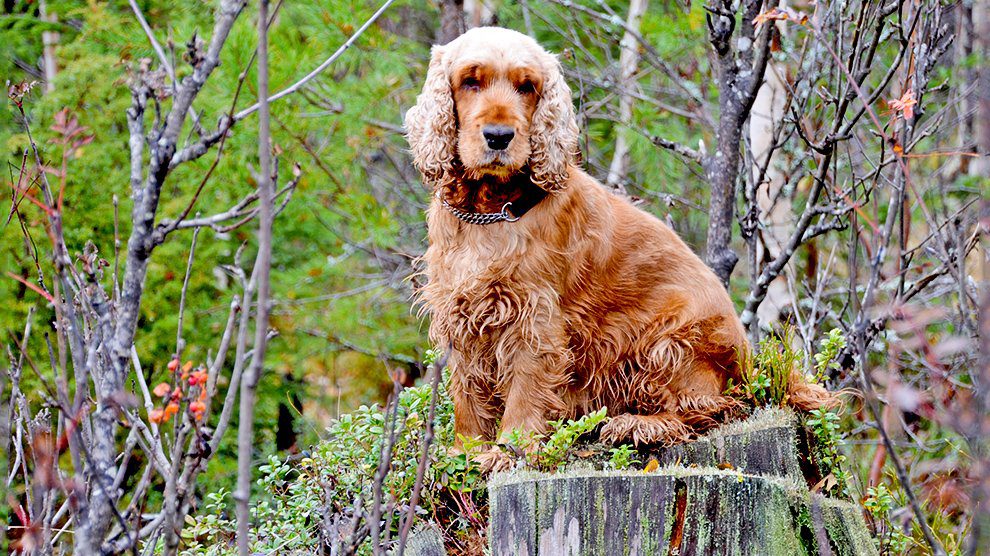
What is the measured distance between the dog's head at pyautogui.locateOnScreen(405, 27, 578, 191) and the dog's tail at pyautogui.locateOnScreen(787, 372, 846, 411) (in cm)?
133

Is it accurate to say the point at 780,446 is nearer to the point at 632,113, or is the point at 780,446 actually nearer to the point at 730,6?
the point at 730,6

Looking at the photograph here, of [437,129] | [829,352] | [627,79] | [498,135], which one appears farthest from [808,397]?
[627,79]

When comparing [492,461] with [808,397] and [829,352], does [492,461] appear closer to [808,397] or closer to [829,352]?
[808,397]

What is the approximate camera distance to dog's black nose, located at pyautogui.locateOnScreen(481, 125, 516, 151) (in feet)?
12.2

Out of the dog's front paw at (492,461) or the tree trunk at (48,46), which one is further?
the tree trunk at (48,46)

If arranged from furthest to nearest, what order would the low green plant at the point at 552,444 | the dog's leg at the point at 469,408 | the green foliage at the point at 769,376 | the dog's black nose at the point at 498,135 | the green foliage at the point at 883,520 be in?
the dog's leg at the point at 469,408 → the green foliage at the point at 769,376 → the green foliage at the point at 883,520 → the dog's black nose at the point at 498,135 → the low green plant at the point at 552,444

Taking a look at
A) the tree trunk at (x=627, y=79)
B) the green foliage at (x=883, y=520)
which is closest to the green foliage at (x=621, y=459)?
the green foliage at (x=883, y=520)

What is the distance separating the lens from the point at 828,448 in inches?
159

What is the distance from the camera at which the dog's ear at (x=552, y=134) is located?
392 cm

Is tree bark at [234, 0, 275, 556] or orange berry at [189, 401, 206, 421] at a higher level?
tree bark at [234, 0, 275, 556]

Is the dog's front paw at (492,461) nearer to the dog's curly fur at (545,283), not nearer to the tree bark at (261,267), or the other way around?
the dog's curly fur at (545,283)

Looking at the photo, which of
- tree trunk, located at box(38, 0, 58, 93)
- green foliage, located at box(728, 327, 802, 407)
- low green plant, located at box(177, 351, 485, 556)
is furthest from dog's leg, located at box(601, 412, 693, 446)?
tree trunk, located at box(38, 0, 58, 93)

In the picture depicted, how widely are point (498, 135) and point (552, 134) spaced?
1.13 ft

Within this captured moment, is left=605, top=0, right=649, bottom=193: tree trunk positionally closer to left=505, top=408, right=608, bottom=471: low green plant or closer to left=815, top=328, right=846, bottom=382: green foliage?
left=815, top=328, right=846, bottom=382: green foliage
